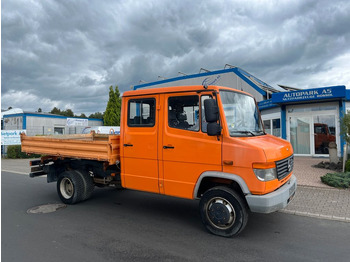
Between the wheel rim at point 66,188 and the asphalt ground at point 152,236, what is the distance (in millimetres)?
363

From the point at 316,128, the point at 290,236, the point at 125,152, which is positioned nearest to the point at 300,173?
the point at 316,128

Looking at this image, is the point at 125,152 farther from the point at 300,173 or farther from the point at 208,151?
the point at 300,173

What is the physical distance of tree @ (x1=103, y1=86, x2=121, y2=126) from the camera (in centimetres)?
3083

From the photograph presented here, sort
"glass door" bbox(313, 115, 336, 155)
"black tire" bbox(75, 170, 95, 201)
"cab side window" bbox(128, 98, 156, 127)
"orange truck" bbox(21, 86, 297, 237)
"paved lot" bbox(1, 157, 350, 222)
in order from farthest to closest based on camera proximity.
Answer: "glass door" bbox(313, 115, 336, 155), "black tire" bbox(75, 170, 95, 201), "paved lot" bbox(1, 157, 350, 222), "cab side window" bbox(128, 98, 156, 127), "orange truck" bbox(21, 86, 297, 237)

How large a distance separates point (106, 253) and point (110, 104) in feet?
94.2

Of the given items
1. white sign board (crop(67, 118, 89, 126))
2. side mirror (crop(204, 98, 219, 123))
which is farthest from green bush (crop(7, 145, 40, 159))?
side mirror (crop(204, 98, 219, 123))

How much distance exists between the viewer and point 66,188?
6.29 m

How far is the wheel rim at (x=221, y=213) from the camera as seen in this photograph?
4.17 metres

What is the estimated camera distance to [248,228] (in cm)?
462

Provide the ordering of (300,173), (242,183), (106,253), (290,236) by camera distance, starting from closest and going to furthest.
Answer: (106,253) → (242,183) → (290,236) → (300,173)

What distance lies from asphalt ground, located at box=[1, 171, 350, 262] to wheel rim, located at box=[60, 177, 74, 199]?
363 millimetres

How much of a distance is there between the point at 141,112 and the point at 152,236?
2.24 meters

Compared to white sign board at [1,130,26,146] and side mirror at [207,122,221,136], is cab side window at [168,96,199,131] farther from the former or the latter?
white sign board at [1,130,26,146]

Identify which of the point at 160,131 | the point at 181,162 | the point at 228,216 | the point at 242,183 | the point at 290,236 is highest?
the point at 160,131
